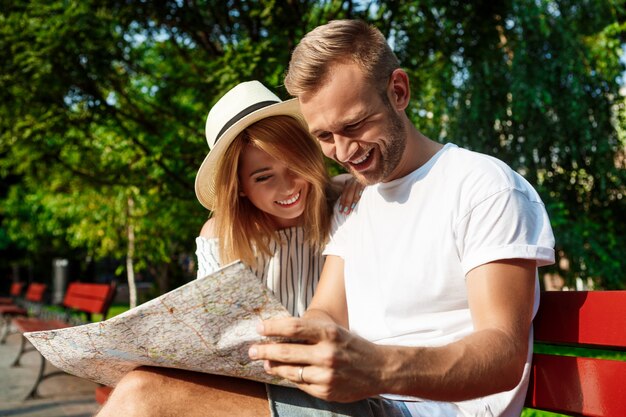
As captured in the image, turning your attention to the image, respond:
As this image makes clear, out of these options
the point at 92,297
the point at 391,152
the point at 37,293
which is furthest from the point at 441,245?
the point at 37,293

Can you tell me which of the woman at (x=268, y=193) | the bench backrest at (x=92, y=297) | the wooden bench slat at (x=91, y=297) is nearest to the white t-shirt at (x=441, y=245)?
the woman at (x=268, y=193)

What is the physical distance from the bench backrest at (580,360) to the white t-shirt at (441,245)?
0.32 feet

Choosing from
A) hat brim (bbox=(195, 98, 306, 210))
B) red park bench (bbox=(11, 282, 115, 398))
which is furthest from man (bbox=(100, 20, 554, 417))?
red park bench (bbox=(11, 282, 115, 398))

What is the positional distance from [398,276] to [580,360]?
521mm

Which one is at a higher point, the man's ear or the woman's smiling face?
the man's ear

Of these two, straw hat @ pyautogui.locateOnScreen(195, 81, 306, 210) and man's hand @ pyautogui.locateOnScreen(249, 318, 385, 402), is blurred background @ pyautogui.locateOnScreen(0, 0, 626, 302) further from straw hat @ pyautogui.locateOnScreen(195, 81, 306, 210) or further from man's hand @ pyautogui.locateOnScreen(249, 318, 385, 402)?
Answer: man's hand @ pyautogui.locateOnScreen(249, 318, 385, 402)

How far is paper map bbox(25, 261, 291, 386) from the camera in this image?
1499 millimetres

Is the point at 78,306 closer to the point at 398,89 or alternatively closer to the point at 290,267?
the point at 290,267

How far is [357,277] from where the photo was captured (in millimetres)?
2119

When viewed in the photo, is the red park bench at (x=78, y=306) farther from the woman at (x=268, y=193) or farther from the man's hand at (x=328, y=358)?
the man's hand at (x=328, y=358)

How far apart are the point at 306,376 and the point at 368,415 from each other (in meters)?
0.41

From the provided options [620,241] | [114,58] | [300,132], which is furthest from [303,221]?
[620,241]

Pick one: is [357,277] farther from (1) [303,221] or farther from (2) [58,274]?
(2) [58,274]

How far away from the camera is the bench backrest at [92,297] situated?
720cm
